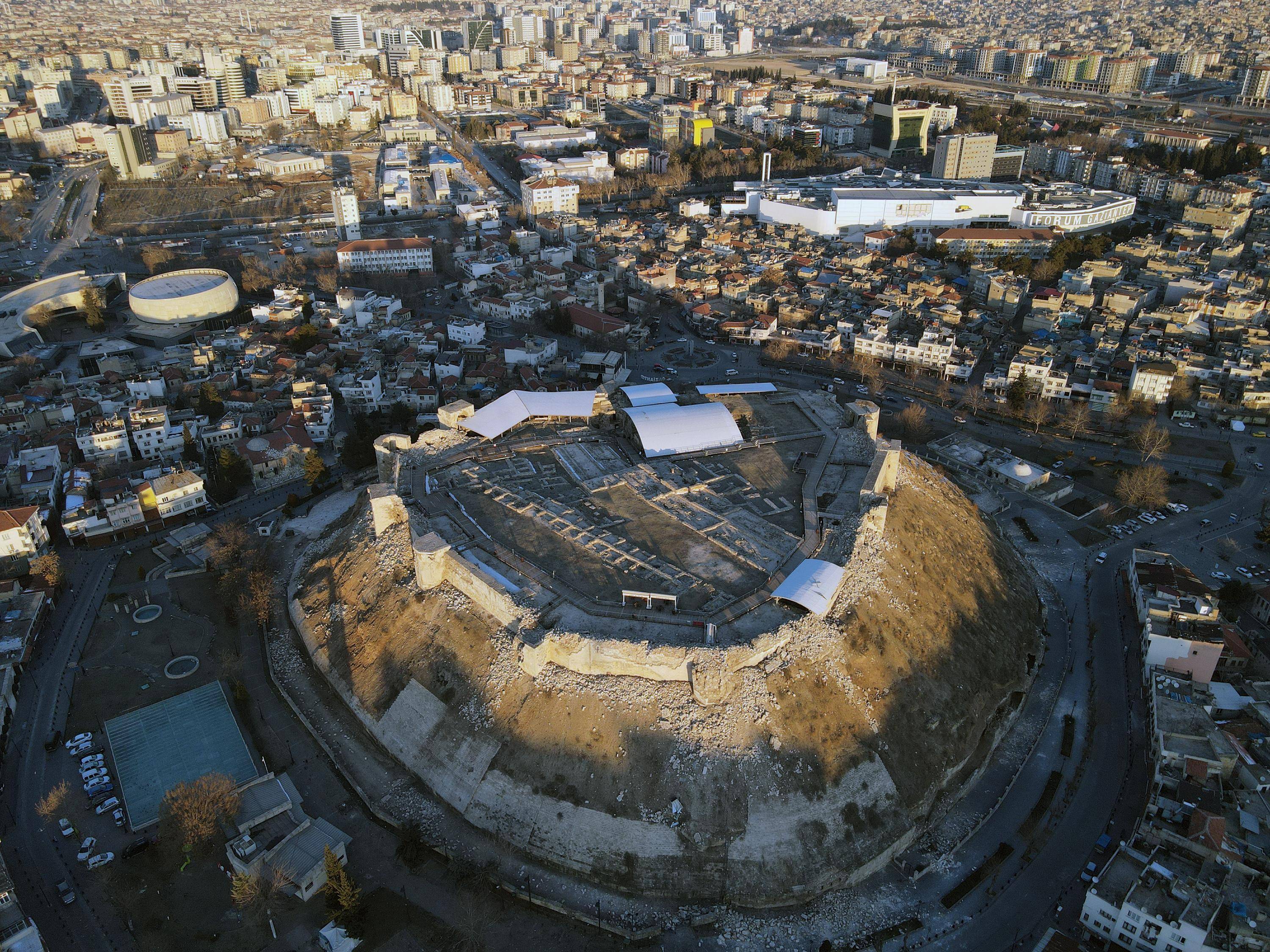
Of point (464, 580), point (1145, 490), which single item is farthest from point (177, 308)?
point (1145, 490)

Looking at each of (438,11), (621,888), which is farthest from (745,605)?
(438,11)

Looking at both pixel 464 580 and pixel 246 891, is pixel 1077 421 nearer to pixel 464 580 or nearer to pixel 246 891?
pixel 464 580

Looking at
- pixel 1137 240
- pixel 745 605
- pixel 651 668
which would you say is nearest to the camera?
pixel 651 668

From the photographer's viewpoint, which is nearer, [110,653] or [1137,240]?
[110,653]

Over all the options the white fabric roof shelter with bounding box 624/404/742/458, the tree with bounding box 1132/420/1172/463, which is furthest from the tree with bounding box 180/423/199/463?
the tree with bounding box 1132/420/1172/463

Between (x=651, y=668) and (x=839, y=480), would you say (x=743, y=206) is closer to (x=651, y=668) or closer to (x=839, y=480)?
(x=839, y=480)

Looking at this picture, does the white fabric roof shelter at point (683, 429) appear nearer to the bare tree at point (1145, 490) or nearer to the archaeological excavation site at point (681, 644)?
the archaeological excavation site at point (681, 644)

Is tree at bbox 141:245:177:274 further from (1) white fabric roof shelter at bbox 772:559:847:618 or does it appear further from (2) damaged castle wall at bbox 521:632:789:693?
(1) white fabric roof shelter at bbox 772:559:847:618
